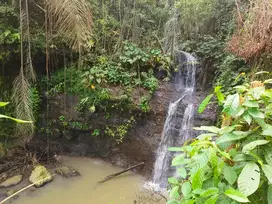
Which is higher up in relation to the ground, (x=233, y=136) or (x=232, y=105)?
(x=232, y=105)

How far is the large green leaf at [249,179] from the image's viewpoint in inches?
31.3

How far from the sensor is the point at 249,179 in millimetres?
812

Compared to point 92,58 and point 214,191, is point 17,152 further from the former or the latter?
point 214,191

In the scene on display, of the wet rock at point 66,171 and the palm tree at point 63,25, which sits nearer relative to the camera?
the palm tree at point 63,25

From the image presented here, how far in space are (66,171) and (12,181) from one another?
3.29ft

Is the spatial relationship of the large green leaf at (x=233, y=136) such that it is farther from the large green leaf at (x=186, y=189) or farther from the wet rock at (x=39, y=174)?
the wet rock at (x=39, y=174)

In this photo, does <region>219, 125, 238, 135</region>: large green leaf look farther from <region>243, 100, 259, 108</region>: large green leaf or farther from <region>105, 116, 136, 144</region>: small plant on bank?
<region>105, 116, 136, 144</region>: small plant on bank

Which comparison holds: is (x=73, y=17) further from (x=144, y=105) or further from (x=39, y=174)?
(x=39, y=174)

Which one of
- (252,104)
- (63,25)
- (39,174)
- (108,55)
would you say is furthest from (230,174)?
(108,55)

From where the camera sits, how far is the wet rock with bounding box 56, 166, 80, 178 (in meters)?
4.51

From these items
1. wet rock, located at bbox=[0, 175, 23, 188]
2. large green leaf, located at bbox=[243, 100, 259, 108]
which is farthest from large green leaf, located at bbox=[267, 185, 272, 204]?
wet rock, located at bbox=[0, 175, 23, 188]

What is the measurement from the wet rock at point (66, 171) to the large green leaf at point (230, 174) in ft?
13.8

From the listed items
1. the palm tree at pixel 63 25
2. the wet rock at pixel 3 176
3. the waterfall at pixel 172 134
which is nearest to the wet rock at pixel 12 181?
the wet rock at pixel 3 176

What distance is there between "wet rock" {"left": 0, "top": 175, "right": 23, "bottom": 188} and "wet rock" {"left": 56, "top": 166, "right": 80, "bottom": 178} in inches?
28.1
